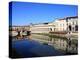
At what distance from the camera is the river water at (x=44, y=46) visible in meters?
2.44

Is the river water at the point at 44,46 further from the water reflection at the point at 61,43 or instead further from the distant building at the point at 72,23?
the distant building at the point at 72,23

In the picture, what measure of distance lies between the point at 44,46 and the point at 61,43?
0.24m

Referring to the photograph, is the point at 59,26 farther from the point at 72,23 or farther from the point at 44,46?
the point at 44,46

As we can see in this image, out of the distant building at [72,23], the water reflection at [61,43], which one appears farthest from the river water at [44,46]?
the distant building at [72,23]

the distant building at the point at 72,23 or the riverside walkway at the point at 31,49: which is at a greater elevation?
the distant building at the point at 72,23

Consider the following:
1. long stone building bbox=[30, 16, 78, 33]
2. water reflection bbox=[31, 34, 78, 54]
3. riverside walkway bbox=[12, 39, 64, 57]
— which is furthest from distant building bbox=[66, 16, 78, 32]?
riverside walkway bbox=[12, 39, 64, 57]

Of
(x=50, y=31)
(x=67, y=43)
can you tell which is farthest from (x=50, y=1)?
(x=67, y=43)

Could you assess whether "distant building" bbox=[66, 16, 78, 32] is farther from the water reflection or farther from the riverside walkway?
the riverside walkway

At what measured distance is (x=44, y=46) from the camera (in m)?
2.57

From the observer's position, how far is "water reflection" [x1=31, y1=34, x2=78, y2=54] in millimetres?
2561

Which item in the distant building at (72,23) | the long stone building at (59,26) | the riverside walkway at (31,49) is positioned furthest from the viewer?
the distant building at (72,23)

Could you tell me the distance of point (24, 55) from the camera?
8.07ft

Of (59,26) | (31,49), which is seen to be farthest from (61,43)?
(31,49)
